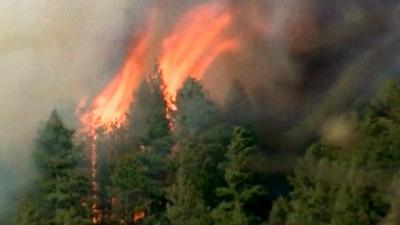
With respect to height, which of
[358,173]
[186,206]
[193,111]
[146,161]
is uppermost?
[193,111]

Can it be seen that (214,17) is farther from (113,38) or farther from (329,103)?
(329,103)

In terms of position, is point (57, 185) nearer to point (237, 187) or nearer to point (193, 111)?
point (193, 111)

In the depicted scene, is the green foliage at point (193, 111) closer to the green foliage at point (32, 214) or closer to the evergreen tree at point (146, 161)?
the evergreen tree at point (146, 161)

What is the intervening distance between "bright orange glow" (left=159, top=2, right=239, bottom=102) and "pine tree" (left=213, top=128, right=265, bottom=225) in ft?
6.84

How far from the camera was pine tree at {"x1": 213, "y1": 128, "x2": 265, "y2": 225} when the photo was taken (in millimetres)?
12859

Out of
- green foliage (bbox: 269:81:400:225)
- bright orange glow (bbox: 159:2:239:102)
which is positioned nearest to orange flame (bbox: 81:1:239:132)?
bright orange glow (bbox: 159:2:239:102)

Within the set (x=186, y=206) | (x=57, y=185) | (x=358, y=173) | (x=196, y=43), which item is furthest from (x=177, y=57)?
(x=358, y=173)

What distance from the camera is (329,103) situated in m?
13.4

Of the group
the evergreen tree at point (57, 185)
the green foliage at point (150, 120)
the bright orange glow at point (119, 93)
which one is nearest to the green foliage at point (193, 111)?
the green foliage at point (150, 120)

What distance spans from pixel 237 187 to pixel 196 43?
284 centimetres

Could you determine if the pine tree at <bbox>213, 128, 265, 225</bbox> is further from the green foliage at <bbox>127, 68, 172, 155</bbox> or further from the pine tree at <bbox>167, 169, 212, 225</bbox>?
the green foliage at <bbox>127, 68, 172, 155</bbox>

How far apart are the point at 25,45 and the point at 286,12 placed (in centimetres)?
344

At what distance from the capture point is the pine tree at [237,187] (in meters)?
12.9

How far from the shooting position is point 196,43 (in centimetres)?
1545
